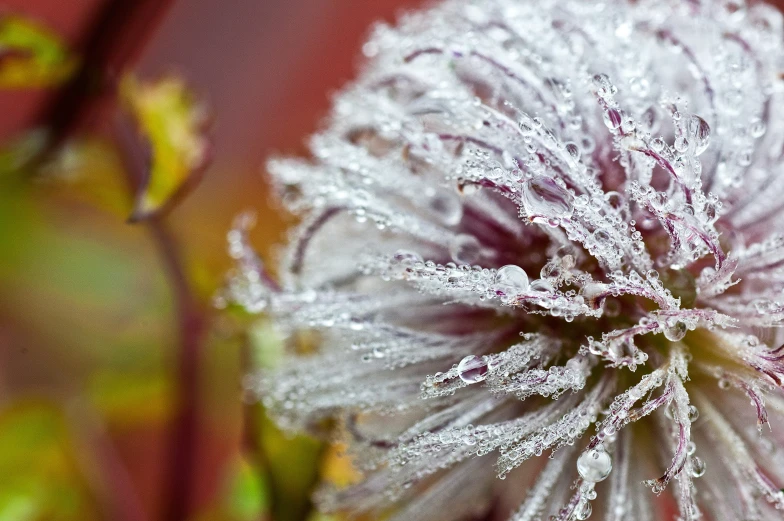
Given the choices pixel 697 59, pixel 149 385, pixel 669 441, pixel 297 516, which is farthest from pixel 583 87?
pixel 149 385

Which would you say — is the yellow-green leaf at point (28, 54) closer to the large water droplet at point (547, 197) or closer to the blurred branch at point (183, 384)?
the blurred branch at point (183, 384)

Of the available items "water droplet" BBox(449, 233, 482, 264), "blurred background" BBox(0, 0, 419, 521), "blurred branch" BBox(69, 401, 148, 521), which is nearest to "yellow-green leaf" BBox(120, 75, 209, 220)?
"blurred background" BBox(0, 0, 419, 521)

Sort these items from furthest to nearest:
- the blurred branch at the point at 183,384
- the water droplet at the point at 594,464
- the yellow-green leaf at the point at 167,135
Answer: the blurred branch at the point at 183,384, the yellow-green leaf at the point at 167,135, the water droplet at the point at 594,464

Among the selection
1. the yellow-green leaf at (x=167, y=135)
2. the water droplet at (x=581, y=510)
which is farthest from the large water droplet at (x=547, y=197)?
the yellow-green leaf at (x=167, y=135)

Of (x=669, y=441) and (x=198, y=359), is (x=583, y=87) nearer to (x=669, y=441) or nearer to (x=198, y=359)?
(x=669, y=441)

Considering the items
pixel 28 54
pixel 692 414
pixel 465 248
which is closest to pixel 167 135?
pixel 28 54

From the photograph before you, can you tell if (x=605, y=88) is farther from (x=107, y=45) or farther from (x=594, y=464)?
(x=107, y=45)

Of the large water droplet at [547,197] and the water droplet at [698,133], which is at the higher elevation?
the water droplet at [698,133]
